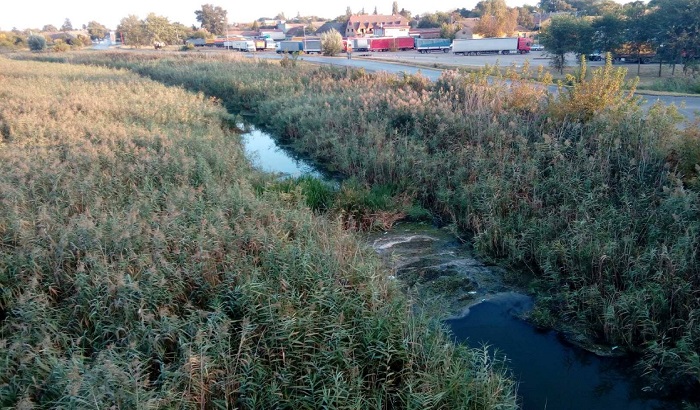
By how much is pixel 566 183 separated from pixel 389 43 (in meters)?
56.0

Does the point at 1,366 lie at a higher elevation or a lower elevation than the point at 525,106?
lower

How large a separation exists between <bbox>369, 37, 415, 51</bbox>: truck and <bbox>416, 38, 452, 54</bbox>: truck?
172cm

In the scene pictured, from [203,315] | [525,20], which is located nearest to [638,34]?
[203,315]

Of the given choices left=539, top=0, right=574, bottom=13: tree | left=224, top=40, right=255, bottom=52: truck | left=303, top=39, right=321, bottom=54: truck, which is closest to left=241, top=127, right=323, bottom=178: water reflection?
left=303, top=39, right=321, bottom=54: truck

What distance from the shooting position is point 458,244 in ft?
28.5

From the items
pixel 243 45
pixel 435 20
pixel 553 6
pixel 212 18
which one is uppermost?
pixel 212 18

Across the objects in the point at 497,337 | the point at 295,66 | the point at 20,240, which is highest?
the point at 295,66

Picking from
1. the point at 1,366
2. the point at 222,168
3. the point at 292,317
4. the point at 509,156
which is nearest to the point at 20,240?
the point at 1,366

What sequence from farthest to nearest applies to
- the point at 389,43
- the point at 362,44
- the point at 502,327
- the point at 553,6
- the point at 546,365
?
1. the point at 553,6
2. the point at 362,44
3. the point at 389,43
4. the point at 502,327
5. the point at 546,365

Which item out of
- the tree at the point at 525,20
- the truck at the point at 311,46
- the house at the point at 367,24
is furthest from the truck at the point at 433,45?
the tree at the point at 525,20

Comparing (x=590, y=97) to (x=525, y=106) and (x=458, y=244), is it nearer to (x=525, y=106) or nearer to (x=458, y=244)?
(x=525, y=106)

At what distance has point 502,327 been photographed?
6.33 m

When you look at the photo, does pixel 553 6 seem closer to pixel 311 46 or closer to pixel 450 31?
pixel 450 31

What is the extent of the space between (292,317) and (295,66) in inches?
986
